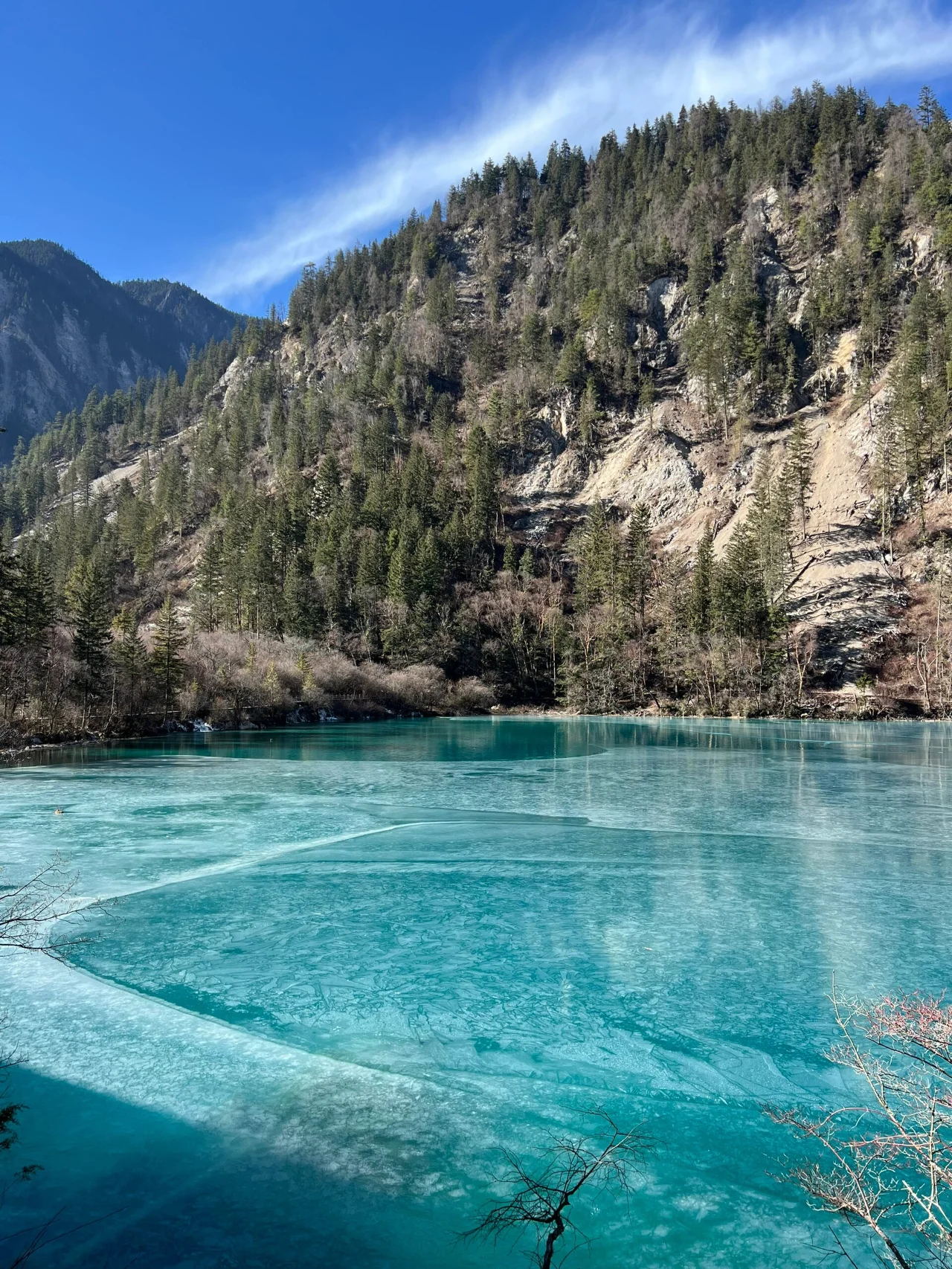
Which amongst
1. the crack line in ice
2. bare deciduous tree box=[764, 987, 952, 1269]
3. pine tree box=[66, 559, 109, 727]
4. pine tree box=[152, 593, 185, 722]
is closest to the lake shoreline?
pine tree box=[152, 593, 185, 722]

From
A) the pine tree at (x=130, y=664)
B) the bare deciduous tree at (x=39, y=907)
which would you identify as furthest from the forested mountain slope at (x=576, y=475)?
the bare deciduous tree at (x=39, y=907)

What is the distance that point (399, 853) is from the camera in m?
14.8

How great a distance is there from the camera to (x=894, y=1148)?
15.6 feet

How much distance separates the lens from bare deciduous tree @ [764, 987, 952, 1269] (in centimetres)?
391

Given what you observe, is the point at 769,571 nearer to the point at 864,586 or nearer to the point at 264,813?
the point at 864,586

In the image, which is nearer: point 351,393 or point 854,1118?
point 854,1118

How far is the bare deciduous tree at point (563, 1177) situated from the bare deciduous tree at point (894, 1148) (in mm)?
1102

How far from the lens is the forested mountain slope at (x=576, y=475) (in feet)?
200

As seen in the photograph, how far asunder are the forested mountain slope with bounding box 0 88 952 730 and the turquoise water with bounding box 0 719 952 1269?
34.6m

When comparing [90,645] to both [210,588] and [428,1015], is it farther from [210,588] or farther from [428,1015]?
[428,1015]

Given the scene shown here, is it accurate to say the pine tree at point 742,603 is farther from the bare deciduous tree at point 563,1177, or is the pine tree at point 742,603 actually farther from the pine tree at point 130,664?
the bare deciduous tree at point 563,1177

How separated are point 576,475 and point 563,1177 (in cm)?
9874

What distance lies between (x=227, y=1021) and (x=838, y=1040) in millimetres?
5819

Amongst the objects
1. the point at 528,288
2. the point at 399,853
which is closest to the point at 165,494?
the point at 528,288
